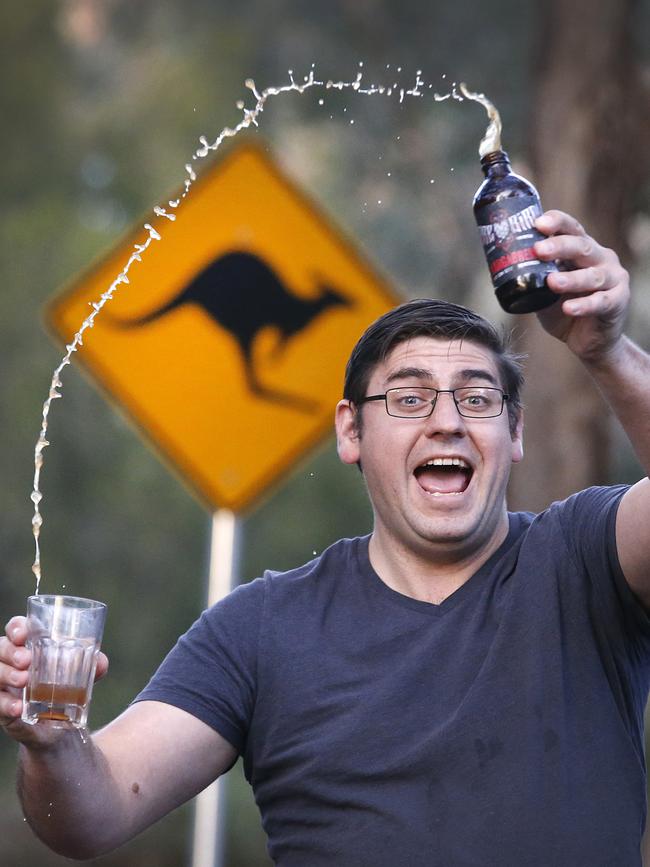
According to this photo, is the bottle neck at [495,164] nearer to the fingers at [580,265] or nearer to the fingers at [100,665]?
the fingers at [580,265]

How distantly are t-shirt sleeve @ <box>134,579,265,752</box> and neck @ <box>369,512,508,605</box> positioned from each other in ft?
1.20

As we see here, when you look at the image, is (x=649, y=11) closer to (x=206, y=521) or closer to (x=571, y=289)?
→ (x=206, y=521)

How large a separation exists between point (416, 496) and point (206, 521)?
11159 millimetres

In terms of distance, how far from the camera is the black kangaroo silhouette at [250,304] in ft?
18.3

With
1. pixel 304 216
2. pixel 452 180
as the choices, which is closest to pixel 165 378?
pixel 304 216

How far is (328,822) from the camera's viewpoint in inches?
137

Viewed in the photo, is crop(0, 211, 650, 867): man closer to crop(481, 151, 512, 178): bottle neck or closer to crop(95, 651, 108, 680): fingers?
crop(95, 651, 108, 680): fingers

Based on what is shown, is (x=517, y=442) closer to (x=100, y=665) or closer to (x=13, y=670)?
(x=100, y=665)

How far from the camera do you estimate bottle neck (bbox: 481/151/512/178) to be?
11.6ft

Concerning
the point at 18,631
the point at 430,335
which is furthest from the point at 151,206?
the point at 18,631

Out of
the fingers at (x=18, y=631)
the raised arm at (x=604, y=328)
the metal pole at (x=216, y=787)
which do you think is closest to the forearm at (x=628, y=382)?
the raised arm at (x=604, y=328)

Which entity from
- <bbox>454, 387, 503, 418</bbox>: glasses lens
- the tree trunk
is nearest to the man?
<bbox>454, 387, 503, 418</bbox>: glasses lens

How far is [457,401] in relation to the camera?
3854 millimetres

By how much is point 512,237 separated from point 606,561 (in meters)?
0.82
